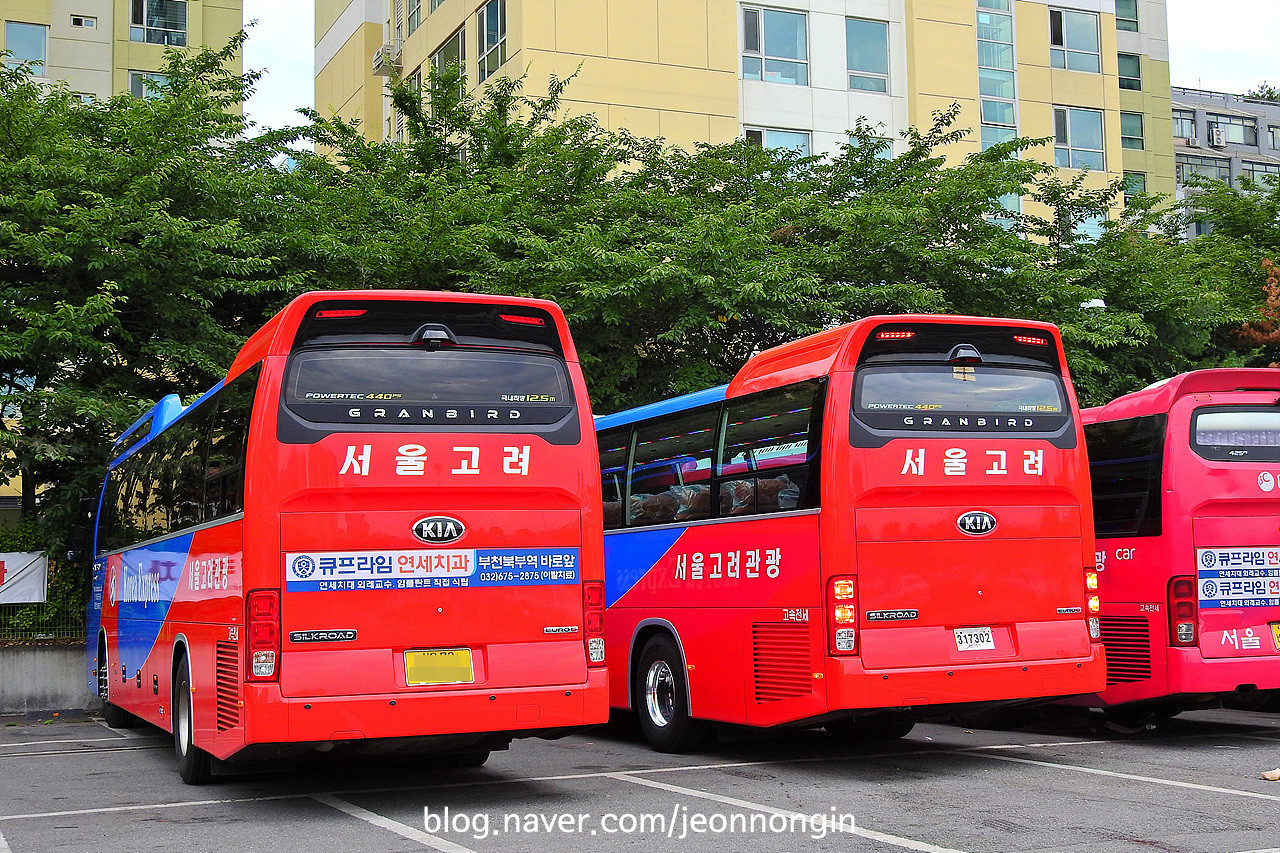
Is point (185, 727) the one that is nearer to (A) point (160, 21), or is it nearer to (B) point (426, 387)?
(B) point (426, 387)

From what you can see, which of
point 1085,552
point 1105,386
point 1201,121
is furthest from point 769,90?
point 1201,121

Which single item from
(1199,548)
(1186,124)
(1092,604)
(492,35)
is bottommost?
(1092,604)

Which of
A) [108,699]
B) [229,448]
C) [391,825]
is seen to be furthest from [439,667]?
[108,699]

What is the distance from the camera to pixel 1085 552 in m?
10.3

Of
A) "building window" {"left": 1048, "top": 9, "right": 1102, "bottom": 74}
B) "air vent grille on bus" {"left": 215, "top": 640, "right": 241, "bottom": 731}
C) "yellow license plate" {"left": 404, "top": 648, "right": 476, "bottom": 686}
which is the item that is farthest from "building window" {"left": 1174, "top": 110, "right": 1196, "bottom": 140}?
"air vent grille on bus" {"left": 215, "top": 640, "right": 241, "bottom": 731}

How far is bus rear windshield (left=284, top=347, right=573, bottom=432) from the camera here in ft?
27.8

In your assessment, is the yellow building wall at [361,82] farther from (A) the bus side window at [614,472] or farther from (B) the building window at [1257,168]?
(B) the building window at [1257,168]

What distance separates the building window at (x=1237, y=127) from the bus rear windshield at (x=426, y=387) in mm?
81091

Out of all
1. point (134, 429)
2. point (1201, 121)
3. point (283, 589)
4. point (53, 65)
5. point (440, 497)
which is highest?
point (1201, 121)

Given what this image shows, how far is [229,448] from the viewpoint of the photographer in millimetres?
8930

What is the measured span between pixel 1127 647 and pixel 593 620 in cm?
544

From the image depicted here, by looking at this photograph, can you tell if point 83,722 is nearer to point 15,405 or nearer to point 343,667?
point 15,405

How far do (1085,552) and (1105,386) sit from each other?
39.4 ft

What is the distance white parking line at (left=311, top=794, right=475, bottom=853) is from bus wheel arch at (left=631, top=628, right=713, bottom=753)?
11.0 feet
